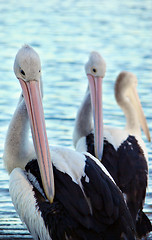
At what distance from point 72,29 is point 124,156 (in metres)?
9.69

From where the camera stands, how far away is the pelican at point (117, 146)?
4.74m

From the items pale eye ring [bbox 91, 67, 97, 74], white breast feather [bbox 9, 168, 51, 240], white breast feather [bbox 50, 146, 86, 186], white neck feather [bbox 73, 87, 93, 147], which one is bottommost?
white breast feather [bbox 9, 168, 51, 240]

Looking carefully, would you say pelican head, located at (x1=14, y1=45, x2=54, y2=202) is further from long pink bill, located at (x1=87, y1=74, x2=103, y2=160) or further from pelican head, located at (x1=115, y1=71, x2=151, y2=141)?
pelican head, located at (x1=115, y1=71, x2=151, y2=141)

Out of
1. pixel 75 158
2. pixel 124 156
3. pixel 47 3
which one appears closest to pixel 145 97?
pixel 124 156

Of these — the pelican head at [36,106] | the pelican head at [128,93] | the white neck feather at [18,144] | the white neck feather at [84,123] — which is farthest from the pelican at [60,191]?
the pelican head at [128,93]

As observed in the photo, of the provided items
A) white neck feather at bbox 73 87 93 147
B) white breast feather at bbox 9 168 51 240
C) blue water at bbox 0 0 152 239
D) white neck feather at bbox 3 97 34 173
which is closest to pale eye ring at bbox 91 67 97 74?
white neck feather at bbox 73 87 93 147

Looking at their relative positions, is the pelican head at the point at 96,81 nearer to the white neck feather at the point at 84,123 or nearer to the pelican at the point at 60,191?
the white neck feather at the point at 84,123

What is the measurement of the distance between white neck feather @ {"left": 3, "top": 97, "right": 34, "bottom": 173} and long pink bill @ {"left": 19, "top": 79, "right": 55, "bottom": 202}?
533 mm

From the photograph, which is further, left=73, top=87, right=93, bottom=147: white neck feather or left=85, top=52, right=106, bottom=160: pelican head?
left=73, top=87, right=93, bottom=147: white neck feather

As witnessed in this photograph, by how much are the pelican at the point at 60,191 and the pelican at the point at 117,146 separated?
614 millimetres

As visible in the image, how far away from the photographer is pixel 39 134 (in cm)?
401

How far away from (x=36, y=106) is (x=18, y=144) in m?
0.60

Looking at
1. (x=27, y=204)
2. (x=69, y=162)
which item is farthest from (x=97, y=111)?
(x=27, y=204)

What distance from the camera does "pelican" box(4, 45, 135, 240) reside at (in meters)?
3.79
